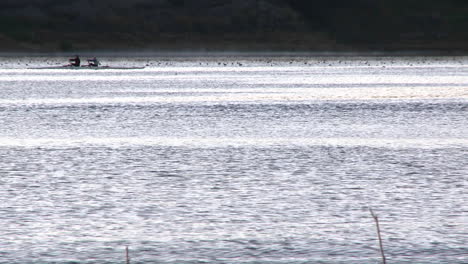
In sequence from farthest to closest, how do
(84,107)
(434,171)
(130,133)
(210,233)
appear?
1. (84,107)
2. (130,133)
3. (434,171)
4. (210,233)

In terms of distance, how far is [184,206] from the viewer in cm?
2477

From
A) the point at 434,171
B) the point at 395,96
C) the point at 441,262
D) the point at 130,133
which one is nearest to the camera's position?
the point at 441,262

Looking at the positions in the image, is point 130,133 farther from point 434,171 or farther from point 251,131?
point 434,171

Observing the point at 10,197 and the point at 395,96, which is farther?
the point at 395,96

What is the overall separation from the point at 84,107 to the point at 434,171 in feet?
147

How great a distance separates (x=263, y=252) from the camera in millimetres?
19000

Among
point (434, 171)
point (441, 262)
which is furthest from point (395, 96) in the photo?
point (441, 262)

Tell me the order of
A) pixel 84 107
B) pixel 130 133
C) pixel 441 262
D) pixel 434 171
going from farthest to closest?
pixel 84 107
pixel 130 133
pixel 434 171
pixel 441 262

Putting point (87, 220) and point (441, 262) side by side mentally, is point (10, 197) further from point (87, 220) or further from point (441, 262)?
point (441, 262)

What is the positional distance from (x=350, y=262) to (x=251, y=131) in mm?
32021

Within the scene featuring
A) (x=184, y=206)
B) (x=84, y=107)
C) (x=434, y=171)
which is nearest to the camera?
(x=184, y=206)

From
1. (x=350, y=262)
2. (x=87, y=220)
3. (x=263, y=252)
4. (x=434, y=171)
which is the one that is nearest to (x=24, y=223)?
(x=87, y=220)

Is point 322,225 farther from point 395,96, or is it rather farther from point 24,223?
point 395,96

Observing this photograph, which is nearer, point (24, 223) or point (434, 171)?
point (24, 223)
